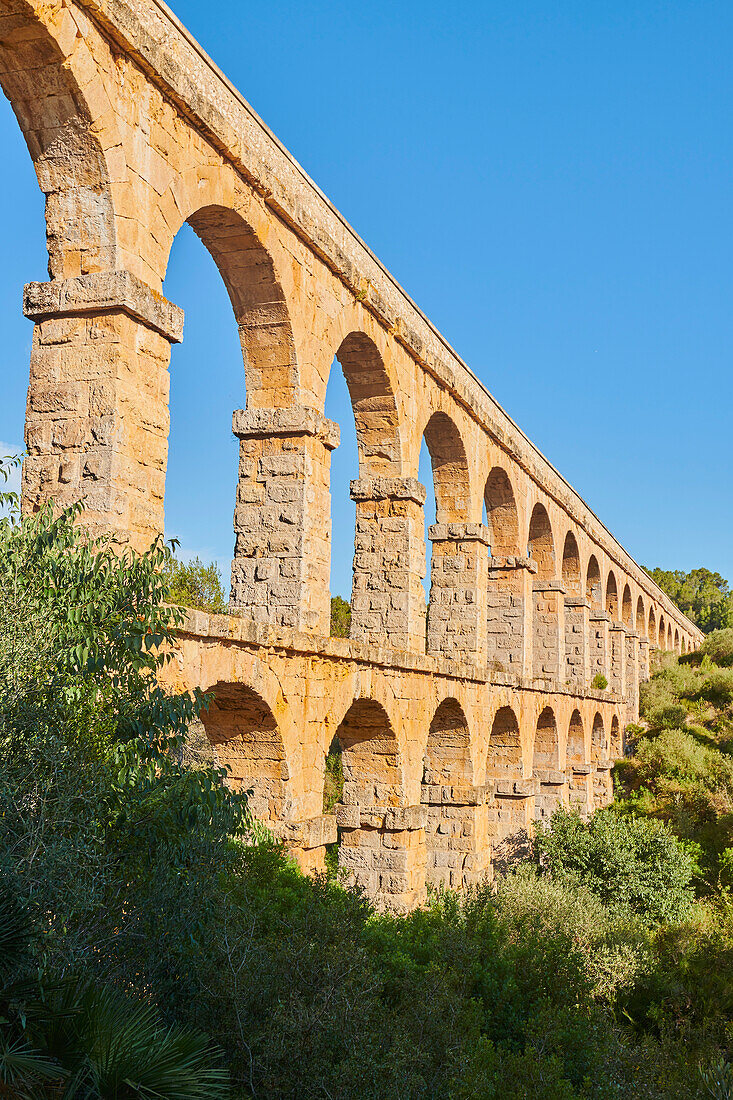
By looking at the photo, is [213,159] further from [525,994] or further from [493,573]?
[493,573]

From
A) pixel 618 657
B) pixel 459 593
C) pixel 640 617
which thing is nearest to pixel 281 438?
pixel 459 593

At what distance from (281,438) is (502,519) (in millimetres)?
7827

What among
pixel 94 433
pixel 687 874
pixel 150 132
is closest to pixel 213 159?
pixel 150 132

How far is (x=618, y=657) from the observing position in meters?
24.9

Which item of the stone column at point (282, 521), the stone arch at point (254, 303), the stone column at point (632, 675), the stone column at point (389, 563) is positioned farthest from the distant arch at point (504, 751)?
the stone column at point (632, 675)

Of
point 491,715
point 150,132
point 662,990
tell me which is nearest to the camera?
point 150,132

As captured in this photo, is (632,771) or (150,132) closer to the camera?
(150,132)

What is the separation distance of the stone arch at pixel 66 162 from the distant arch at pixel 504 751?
10068mm

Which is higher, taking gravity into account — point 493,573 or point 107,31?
point 107,31

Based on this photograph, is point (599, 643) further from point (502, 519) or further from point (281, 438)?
point (281, 438)

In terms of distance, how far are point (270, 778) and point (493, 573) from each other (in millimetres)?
8552

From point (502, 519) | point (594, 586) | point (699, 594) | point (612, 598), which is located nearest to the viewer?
point (502, 519)

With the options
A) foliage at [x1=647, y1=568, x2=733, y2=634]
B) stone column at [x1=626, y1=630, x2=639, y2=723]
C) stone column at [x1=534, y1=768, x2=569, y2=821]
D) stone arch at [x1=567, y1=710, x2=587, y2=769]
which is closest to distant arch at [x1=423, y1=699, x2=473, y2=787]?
stone column at [x1=534, y1=768, x2=569, y2=821]

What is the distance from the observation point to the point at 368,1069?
419 centimetres
